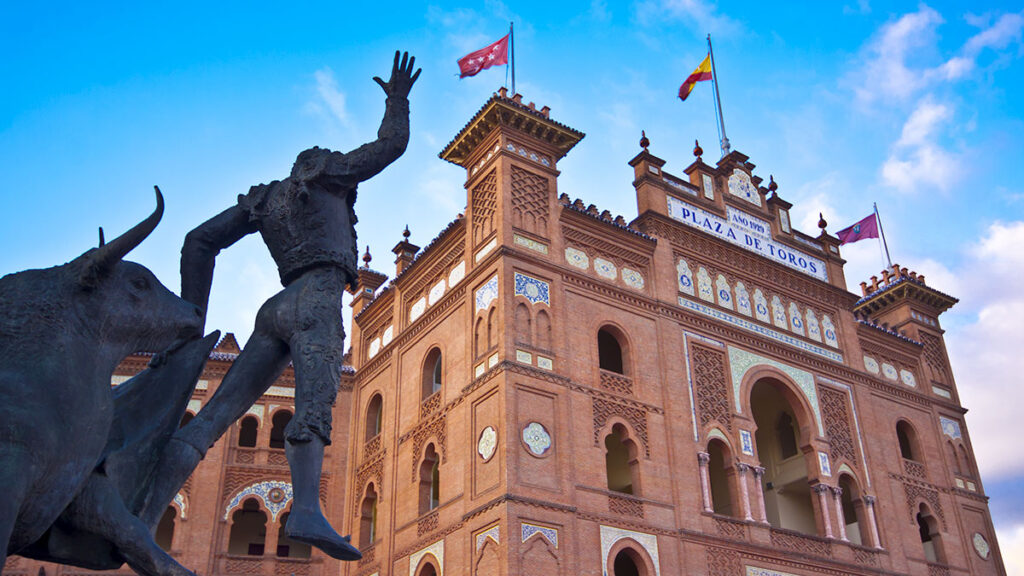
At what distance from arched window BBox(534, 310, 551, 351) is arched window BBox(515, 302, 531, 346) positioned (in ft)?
0.66

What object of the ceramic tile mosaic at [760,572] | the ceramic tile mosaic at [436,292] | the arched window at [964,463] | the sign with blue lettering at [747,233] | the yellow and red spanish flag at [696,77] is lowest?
the ceramic tile mosaic at [760,572]

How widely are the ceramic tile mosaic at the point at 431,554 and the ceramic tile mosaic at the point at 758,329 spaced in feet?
22.2

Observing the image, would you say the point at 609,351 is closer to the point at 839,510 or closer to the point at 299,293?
the point at 839,510

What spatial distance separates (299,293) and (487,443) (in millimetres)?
12661

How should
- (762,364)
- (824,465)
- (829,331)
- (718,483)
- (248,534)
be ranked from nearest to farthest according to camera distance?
(824,465), (762,364), (718,483), (829,331), (248,534)

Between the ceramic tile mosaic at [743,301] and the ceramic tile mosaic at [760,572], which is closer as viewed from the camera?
the ceramic tile mosaic at [760,572]

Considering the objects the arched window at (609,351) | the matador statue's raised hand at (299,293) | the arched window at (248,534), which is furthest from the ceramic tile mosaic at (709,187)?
the matador statue's raised hand at (299,293)

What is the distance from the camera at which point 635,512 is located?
16.0 meters

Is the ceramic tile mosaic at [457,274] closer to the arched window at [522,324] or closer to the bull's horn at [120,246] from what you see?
the arched window at [522,324]

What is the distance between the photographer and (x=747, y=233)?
69.8ft

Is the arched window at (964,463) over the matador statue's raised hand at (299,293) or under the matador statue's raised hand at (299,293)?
over

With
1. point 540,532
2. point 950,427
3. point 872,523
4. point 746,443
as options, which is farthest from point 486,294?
point 950,427

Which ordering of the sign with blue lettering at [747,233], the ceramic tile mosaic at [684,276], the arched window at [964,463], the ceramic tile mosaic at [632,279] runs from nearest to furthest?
the ceramic tile mosaic at [632,279], the ceramic tile mosaic at [684,276], the sign with blue lettering at [747,233], the arched window at [964,463]

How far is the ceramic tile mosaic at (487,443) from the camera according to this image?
1540 cm
